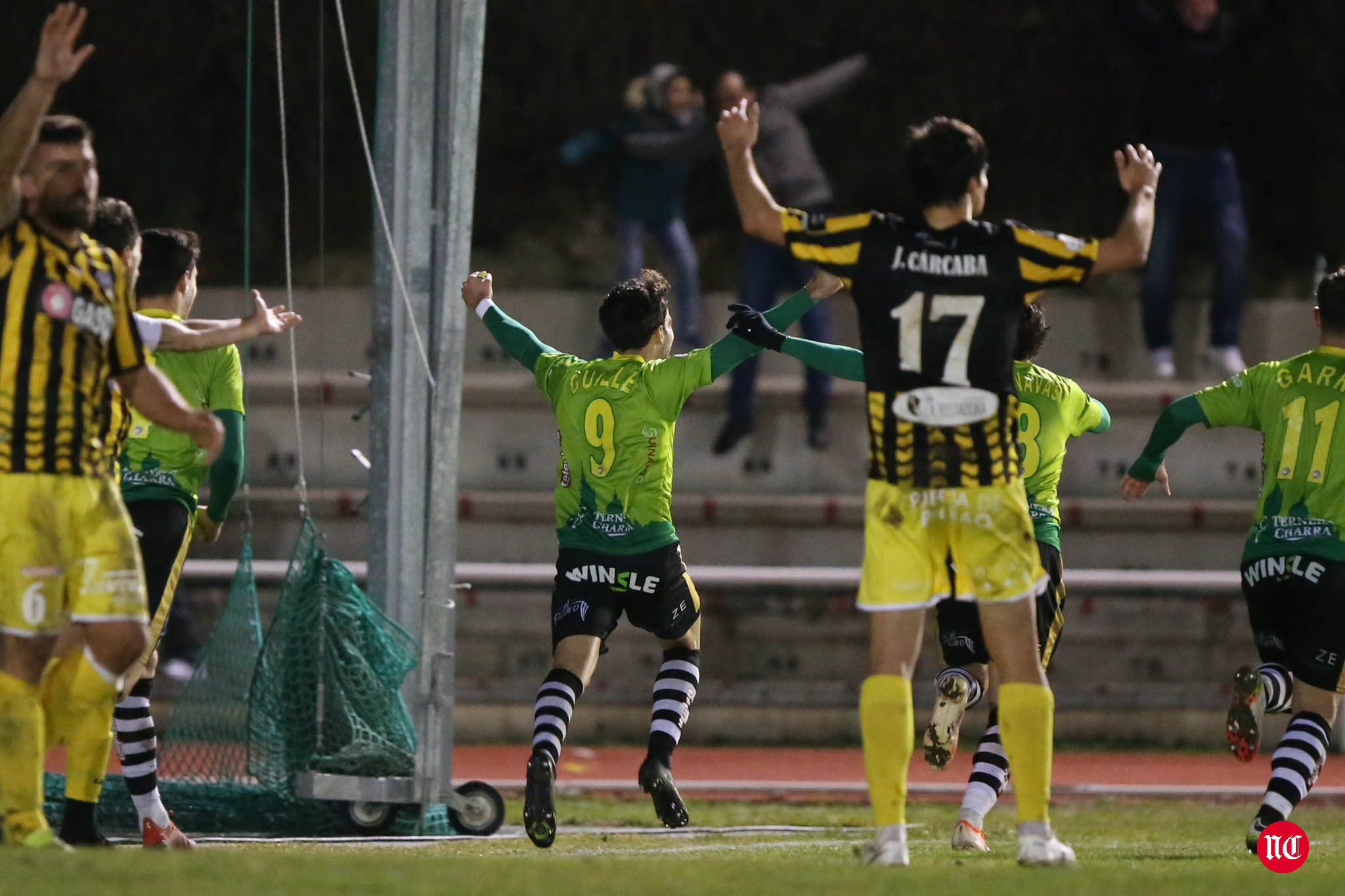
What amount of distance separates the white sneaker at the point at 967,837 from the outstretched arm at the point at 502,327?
2405 millimetres

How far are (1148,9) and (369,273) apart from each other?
7368 mm

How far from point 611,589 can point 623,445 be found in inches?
22.1

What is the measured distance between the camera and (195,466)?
8336 millimetres

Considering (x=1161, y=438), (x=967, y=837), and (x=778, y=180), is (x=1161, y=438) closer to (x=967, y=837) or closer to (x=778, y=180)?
(x=967, y=837)

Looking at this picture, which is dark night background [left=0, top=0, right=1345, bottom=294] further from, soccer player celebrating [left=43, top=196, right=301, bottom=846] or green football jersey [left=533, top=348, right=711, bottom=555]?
soccer player celebrating [left=43, top=196, right=301, bottom=846]

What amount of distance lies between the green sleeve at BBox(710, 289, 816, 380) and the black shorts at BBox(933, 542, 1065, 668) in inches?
50.2

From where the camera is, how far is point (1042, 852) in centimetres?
638

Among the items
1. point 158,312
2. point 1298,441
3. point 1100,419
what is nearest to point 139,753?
point 158,312

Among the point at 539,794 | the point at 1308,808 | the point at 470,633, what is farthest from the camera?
the point at 470,633

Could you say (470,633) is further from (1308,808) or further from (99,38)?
(99,38)

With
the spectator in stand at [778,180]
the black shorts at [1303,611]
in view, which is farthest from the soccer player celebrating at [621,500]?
the spectator in stand at [778,180]

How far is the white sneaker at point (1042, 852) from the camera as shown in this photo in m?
6.37

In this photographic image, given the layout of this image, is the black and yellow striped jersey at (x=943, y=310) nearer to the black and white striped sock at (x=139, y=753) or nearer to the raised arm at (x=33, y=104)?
the raised arm at (x=33, y=104)

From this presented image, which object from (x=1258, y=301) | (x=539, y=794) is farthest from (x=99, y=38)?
(x=539, y=794)
